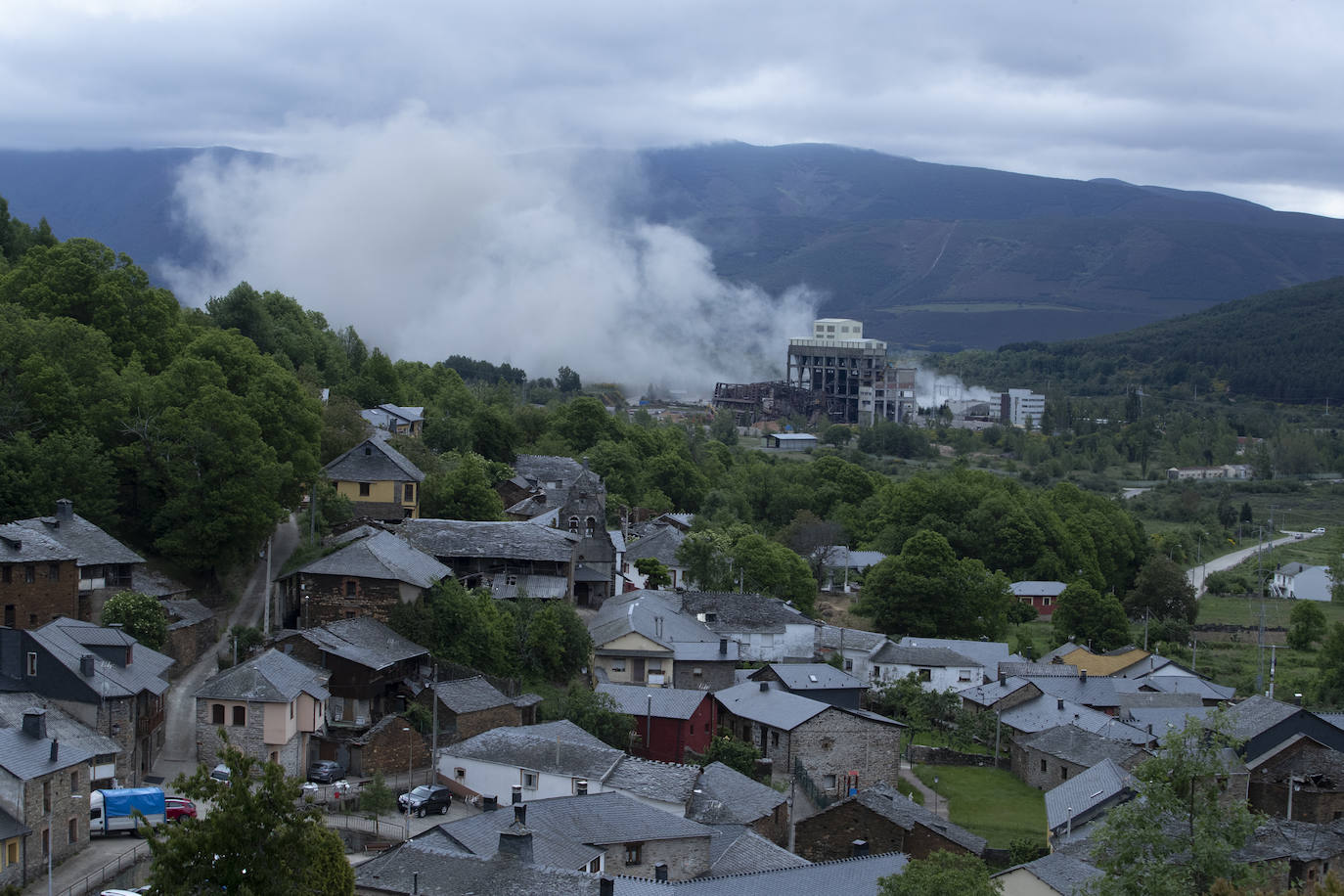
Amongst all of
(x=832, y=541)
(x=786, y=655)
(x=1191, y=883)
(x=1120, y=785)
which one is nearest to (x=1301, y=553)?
(x=832, y=541)

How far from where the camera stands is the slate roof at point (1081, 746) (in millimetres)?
41231

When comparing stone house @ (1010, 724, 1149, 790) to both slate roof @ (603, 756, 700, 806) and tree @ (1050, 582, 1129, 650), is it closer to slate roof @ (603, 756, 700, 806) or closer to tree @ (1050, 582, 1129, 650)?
slate roof @ (603, 756, 700, 806)

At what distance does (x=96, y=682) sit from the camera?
30625 millimetres

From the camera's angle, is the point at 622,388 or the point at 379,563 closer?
the point at 379,563

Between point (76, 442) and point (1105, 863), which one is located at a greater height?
point (76, 442)

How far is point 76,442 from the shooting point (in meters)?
40.8

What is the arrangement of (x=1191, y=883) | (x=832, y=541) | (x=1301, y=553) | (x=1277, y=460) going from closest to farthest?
(x=1191, y=883) < (x=832, y=541) < (x=1301, y=553) < (x=1277, y=460)

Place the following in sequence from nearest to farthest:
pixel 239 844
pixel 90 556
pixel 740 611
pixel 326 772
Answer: pixel 239 844 < pixel 326 772 < pixel 90 556 < pixel 740 611

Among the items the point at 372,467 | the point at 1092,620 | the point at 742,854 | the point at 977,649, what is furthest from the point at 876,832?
the point at 1092,620

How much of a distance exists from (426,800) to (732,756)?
30.8 ft

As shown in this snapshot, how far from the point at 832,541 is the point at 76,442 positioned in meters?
41.6

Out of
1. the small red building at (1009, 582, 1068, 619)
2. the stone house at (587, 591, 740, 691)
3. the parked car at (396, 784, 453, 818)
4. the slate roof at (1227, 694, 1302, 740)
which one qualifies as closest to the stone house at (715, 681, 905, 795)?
the stone house at (587, 591, 740, 691)

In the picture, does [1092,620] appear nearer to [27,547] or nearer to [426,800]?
[426,800]

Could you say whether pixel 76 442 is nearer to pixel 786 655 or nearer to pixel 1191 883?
pixel 786 655
